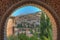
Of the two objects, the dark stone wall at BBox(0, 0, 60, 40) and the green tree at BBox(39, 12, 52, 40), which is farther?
the green tree at BBox(39, 12, 52, 40)

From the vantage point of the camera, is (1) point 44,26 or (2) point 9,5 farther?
(1) point 44,26

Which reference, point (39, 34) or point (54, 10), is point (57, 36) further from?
point (39, 34)

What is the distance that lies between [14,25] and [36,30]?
1.12ft

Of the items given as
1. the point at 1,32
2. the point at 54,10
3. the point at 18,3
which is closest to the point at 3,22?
the point at 1,32

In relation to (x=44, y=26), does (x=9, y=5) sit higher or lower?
higher

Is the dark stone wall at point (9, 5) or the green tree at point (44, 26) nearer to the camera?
the dark stone wall at point (9, 5)

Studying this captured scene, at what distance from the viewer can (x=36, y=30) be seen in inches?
93.6

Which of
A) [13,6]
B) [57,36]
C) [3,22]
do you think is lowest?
[57,36]

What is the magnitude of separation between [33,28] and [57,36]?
925 mm

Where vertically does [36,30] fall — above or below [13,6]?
below

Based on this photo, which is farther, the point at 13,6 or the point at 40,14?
the point at 40,14

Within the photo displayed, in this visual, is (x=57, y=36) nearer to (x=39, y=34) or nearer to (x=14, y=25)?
(x=39, y=34)

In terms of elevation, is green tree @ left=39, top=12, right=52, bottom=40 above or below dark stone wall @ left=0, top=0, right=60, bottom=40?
below

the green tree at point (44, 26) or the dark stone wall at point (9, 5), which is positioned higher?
the dark stone wall at point (9, 5)
